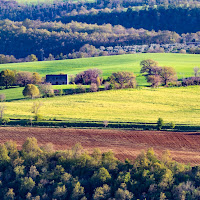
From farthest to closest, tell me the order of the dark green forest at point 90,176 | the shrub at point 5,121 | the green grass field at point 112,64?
1. the green grass field at point 112,64
2. the shrub at point 5,121
3. the dark green forest at point 90,176

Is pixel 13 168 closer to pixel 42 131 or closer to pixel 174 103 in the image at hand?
pixel 42 131

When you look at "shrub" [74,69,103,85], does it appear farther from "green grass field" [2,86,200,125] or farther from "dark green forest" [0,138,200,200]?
"dark green forest" [0,138,200,200]

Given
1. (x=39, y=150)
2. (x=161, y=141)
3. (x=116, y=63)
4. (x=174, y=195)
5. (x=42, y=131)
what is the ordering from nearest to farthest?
(x=174, y=195)
(x=39, y=150)
(x=161, y=141)
(x=42, y=131)
(x=116, y=63)

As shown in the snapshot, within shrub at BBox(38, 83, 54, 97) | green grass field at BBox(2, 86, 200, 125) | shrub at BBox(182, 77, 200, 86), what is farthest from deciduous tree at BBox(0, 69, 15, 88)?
shrub at BBox(182, 77, 200, 86)

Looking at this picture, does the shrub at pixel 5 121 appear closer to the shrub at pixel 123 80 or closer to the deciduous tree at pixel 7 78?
the shrub at pixel 123 80

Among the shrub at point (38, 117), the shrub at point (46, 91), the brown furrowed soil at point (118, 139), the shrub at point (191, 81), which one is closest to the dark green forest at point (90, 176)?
the brown furrowed soil at point (118, 139)

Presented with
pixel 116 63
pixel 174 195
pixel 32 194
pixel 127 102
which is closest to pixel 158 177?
pixel 174 195
